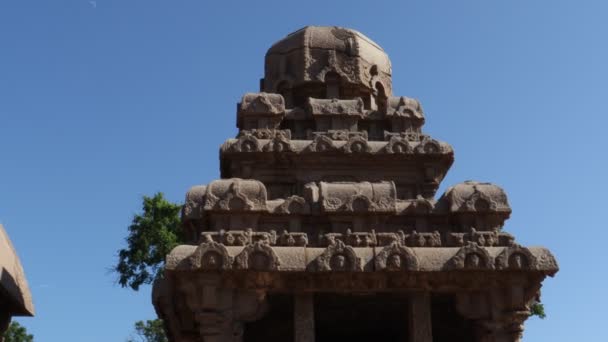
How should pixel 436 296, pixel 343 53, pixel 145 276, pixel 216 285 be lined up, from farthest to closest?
pixel 145 276
pixel 343 53
pixel 436 296
pixel 216 285

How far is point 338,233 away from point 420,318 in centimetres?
224

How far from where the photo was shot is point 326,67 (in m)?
18.2

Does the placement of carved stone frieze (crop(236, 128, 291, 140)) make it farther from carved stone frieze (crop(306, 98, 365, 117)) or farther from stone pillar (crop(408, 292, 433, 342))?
stone pillar (crop(408, 292, 433, 342))

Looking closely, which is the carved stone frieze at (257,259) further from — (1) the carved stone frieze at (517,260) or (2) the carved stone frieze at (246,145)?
(2) the carved stone frieze at (246,145)

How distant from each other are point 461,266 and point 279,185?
17.5 feet

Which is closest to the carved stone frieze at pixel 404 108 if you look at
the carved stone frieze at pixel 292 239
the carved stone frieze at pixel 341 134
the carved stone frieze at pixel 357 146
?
the carved stone frieze at pixel 341 134

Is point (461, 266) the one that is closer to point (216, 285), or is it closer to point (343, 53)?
point (216, 285)

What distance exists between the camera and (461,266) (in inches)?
470

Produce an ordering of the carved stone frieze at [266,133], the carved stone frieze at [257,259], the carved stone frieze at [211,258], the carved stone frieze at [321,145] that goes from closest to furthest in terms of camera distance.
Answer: the carved stone frieze at [211,258], the carved stone frieze at [257,259], the carved stone frieze at [321,145], the carved stone frieze at [266,133]

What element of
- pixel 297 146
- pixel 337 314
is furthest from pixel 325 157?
pixel 337 314

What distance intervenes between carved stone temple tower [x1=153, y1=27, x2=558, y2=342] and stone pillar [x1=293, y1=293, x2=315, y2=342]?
0.02m

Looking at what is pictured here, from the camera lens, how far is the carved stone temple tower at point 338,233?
11836mm

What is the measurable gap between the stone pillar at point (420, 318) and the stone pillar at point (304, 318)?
1.82 m

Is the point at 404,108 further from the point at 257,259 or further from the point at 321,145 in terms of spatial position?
the point at 257,259
